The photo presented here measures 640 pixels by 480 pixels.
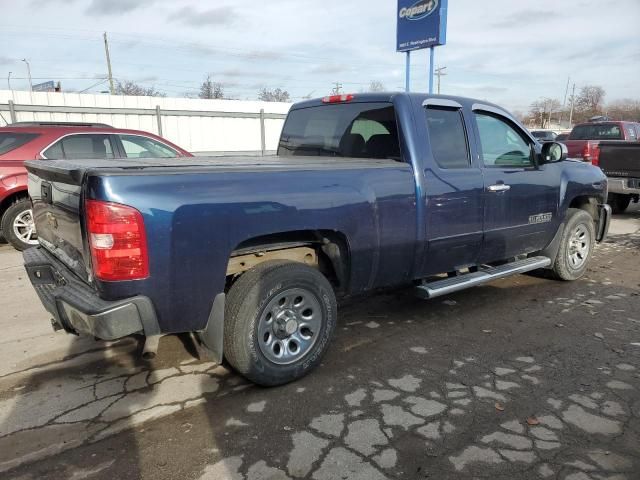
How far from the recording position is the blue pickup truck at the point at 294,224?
2678mm

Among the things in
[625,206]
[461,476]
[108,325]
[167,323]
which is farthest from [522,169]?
[625,206]

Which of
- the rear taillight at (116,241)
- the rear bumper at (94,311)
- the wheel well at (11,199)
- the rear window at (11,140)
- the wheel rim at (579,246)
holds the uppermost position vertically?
the rear window at (11,140)

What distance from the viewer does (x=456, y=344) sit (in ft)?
13.2

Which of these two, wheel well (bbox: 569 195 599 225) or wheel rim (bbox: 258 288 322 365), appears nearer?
wheel rim (bbox: 258 288 322 365)

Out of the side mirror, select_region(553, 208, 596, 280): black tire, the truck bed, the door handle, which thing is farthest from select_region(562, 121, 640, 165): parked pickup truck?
the truck bed

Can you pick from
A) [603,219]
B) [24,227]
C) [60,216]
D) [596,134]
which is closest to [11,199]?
[24,227]

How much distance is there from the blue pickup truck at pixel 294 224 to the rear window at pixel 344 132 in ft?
0.05

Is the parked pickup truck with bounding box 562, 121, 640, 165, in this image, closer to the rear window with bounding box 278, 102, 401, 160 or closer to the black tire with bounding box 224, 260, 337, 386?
the rear window with bounding box 278, 102, 401, 160

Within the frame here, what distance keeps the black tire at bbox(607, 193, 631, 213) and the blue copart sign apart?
7.22 meters

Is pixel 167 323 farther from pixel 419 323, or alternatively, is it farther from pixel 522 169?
pixel 522 169

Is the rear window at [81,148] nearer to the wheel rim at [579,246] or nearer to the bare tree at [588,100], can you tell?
the wheel rim at [579,246]

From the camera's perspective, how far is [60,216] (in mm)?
3176

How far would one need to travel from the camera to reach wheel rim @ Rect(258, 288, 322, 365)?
127 inches

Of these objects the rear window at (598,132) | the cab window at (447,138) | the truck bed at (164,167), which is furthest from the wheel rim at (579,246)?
the rear window at (598,132)
